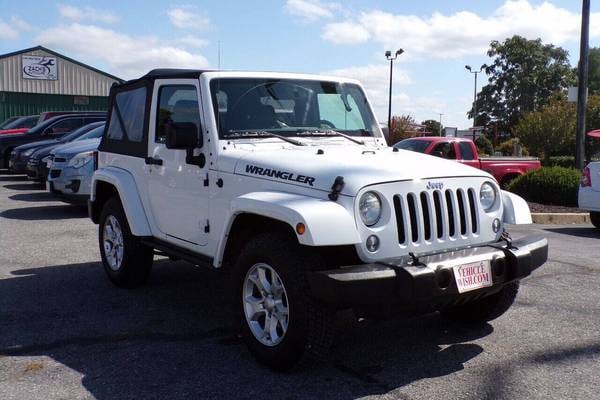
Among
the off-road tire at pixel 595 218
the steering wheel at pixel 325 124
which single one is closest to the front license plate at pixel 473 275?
the steering wheel at pixel 325 124

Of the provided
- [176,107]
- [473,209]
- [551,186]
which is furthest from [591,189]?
[176,107]

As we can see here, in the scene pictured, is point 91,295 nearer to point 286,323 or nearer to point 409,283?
point 286,323

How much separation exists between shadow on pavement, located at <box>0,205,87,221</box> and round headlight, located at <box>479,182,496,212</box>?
305 inches

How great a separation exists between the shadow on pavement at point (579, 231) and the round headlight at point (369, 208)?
7.45 meters

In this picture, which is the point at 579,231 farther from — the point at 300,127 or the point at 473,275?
the point at 473,275

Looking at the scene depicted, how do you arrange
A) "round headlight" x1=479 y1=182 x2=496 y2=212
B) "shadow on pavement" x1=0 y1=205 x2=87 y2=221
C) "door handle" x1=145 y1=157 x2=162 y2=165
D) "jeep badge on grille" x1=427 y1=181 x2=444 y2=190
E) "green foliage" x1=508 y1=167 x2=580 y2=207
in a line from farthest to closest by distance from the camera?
1. "green foliage" x1=508 y1=167 x2=580 y2=207
2. "shadow on pavement" x1=0 y1=205 x2=87 y2=221
3. "door handle" x1=145 y1=157 x2=162 y2=165
4. "round headlight" x1=479 y1=182 x2=496 y2=212
5. "jeep badge on grille" x1=427 y1=181 x2=444 y2=190

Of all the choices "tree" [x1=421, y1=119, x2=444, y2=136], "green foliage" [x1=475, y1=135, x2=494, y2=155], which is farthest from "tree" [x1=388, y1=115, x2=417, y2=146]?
"tree" [x1=421, y1=119, x2=444, y2=136]

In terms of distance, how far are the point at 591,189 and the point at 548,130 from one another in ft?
60.7

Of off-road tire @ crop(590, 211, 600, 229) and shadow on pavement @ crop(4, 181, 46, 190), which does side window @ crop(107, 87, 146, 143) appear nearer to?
off-road tire @ crop(590, 211, 600, 229)

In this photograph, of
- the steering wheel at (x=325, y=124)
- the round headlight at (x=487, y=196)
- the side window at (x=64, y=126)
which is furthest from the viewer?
the side window at (x=64, y=126)

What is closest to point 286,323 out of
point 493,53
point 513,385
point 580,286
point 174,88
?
point 513,385

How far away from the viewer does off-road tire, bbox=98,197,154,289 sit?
5719 millimetres

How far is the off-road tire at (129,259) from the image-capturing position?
5.72 meters

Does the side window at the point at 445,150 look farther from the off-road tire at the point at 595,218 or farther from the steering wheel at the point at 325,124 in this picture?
the steering wheel at the point at 325,124
